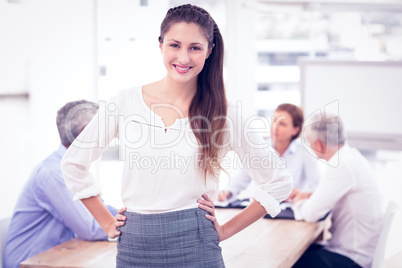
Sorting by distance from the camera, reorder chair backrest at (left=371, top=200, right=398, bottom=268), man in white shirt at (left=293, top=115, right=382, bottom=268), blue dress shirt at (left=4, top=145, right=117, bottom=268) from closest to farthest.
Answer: blue dress shirt at (left=4, top=145, right=117, bottom=268), chair backrest at (left=371, top=200, right=398, bottom=268), man in white shirt at (left=293, top=115, right=382, bottom=268)

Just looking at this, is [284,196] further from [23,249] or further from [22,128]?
[22,128]

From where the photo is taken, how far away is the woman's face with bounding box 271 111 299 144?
11.2 feet

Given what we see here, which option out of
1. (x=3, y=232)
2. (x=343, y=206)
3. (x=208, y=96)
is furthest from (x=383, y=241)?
(x=3, y=232)

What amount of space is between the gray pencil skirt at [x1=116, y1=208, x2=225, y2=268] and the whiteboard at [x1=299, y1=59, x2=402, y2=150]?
10.3ft

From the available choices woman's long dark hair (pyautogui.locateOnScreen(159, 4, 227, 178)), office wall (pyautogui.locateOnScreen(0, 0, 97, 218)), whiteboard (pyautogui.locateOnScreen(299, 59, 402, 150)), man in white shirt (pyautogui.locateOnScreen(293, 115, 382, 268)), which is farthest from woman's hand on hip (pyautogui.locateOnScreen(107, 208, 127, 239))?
whiteboard (pyautogui.locateOnScreen(299, 59, 402, 150))

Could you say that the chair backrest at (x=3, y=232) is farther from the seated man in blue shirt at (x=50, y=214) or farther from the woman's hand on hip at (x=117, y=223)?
the woman's hand on hip at (x=117, y=223)

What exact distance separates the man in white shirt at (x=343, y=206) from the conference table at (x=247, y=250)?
0.13 metres

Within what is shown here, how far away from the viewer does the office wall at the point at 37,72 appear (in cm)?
285

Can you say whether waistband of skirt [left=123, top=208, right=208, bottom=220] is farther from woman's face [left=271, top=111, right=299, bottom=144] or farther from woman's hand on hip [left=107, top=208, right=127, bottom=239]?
woman's face [left=271, top=111, right=299, bottom=144]

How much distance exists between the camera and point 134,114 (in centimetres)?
148

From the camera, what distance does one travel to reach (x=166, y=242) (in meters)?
1.42

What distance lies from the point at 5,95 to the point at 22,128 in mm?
229

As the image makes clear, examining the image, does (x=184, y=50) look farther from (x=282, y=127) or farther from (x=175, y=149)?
(x=282, y=127)

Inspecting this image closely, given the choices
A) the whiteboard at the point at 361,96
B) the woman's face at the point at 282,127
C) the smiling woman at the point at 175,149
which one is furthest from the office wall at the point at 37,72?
the whiteboard at the point at 361,96
